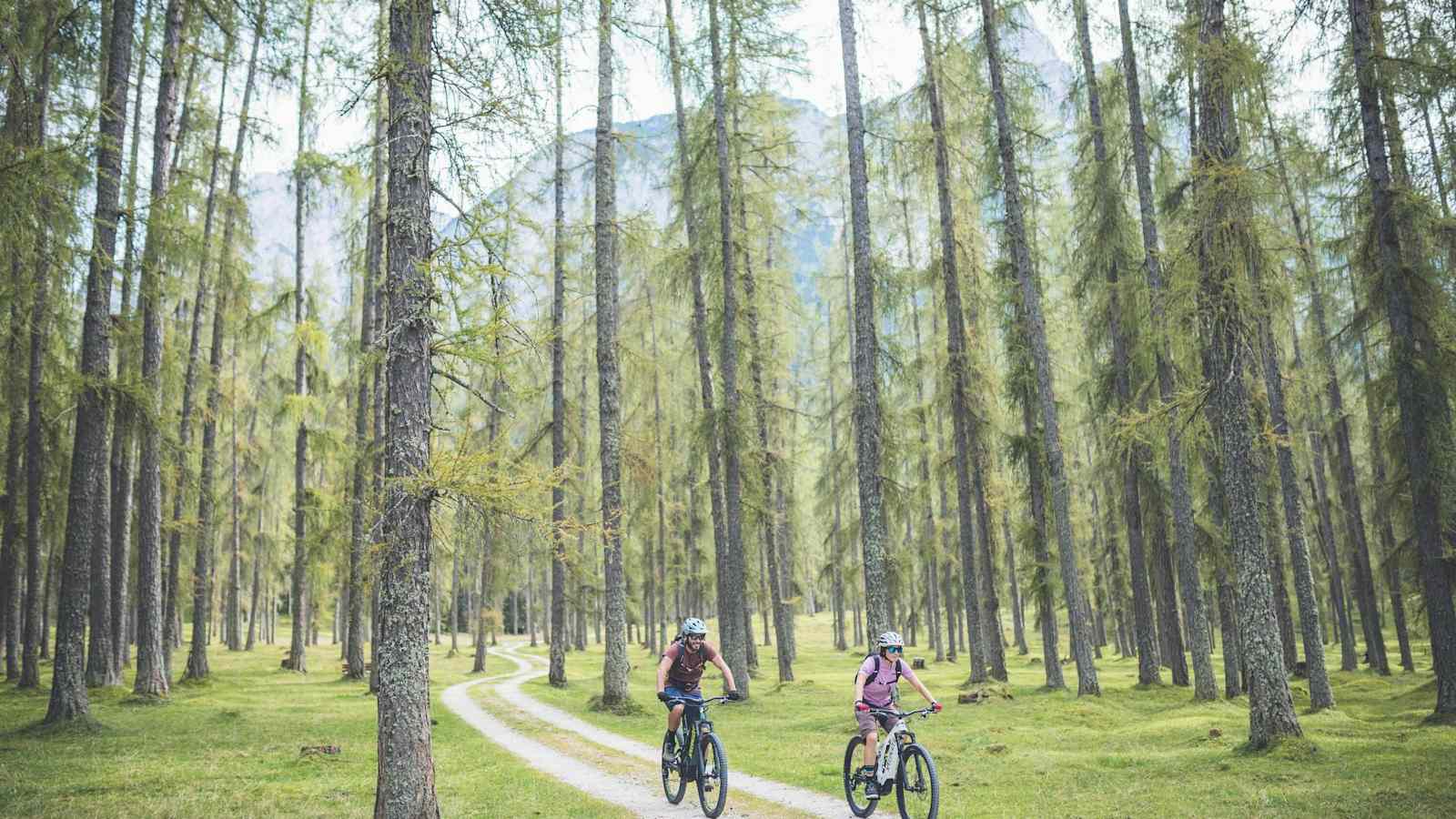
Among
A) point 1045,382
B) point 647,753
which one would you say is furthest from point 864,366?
point 647,753

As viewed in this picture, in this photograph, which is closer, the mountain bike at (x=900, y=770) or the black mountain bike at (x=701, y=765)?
the mountain bike at (x=900, y=770)

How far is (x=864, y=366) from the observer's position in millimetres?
16594

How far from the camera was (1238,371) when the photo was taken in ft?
39.3

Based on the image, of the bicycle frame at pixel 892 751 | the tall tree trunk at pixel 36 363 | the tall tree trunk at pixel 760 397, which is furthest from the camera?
the tall tree trunk at pixel 760 397

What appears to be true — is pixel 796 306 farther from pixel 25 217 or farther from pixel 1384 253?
pixel 25 217

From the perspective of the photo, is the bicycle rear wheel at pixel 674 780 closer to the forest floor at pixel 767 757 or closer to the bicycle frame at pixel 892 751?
the forest floor at pixel 767 757

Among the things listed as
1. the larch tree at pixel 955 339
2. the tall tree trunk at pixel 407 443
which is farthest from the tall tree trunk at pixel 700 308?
the tall tree trunk at pixel 407 443

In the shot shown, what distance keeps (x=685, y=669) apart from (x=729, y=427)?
37.0ft

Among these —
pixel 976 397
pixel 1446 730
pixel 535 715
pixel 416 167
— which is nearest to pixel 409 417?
pixel 416 167

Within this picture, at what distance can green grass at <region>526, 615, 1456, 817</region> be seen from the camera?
898cm

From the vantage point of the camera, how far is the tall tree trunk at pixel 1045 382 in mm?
19344

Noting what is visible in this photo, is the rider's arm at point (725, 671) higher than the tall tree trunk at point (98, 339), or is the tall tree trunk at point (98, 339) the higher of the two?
the tall tree trunk at point (98, 339)

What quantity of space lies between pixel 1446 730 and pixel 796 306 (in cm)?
1877

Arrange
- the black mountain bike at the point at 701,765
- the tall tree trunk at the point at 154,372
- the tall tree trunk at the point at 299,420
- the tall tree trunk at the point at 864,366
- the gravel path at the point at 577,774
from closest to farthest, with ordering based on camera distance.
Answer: the black mountain bike at the point at 701,765, the gravel path at the point at 577,774, the tall tree trunk at the point at 864,366, the tall tree trunk at the point at 154,372, the tall tree trunk at the point at 299,420
